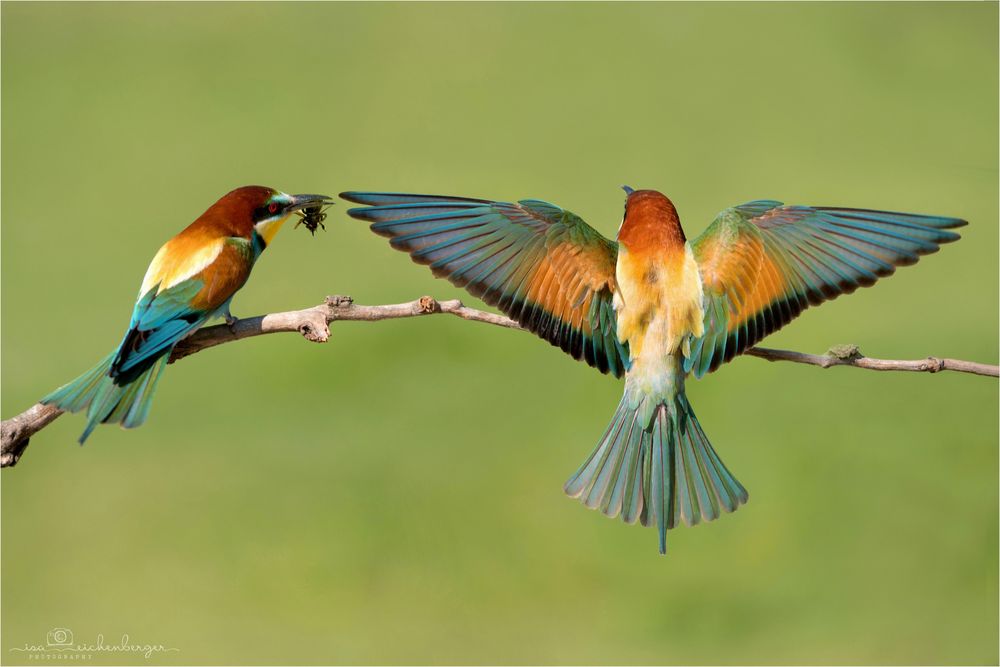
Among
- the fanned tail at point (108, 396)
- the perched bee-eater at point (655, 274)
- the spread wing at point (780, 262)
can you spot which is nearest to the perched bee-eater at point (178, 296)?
the fanned tail at point (108, 396)

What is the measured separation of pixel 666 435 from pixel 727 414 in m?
3.14

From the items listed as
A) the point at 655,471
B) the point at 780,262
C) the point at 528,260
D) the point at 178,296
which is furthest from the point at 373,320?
the point at 780,262

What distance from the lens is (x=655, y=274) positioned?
184 cm

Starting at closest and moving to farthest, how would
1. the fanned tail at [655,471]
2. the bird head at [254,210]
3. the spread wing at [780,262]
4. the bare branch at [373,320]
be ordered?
the bare branch at [373,320] < the spread wing at [780,262] < the fanned tail at [655,471] < the bird head at [254,210]

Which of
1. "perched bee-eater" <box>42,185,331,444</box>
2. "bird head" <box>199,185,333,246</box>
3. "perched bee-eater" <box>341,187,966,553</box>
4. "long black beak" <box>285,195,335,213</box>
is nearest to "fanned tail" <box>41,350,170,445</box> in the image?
"perched bee-eater" <box>42,185,331,444</box>

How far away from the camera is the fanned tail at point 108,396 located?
5.94 ft

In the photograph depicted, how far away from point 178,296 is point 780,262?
101 centimetres

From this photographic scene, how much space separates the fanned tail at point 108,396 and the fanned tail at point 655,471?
73 centimetres

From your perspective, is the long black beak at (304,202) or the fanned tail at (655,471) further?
the long black beak at (304,202)

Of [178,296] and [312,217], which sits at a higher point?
[312,217]

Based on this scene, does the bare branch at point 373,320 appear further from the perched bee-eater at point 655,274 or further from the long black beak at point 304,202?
the long black beak at point 304,202

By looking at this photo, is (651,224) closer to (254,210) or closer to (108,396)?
(254,210)

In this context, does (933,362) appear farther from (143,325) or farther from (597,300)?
(143,325)

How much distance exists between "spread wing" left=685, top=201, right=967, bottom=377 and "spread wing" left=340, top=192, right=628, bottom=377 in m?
0.17
